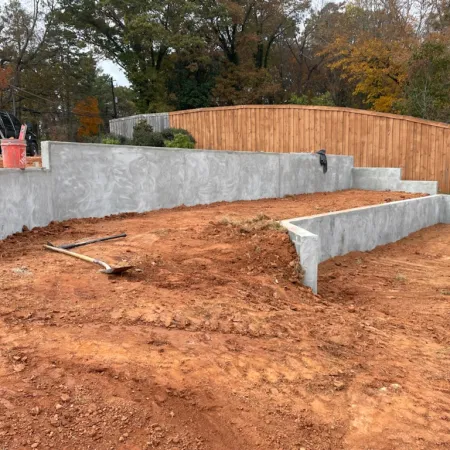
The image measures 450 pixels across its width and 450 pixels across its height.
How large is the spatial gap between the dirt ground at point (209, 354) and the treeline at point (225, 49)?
17.6 m

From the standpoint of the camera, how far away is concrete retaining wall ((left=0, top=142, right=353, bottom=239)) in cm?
611

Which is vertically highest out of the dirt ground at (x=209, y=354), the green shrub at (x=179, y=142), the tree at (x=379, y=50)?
the tree at (x=379, y=50)

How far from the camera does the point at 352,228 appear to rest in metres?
7.82

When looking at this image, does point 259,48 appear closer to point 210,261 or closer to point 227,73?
point 227,73

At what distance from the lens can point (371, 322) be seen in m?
4.50

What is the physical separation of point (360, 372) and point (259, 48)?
31.1m

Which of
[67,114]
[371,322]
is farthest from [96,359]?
[67,114]

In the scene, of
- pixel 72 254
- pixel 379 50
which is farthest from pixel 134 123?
pixel 72 254

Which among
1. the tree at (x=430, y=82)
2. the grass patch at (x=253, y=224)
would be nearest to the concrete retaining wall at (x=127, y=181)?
the grass patch at (x=253, y=224)

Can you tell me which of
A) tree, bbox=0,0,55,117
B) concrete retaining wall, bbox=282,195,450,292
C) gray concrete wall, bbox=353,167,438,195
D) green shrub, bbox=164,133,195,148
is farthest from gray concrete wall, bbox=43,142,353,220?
tree, bbox=0,0,55,117

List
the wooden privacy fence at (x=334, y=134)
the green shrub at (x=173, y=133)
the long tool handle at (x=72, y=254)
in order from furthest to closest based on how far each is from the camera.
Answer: the green shrub at (x=173, y=133)
the wooden privacy fence at (x=334, y=134)
the long tool handle at (x=72, y=254)

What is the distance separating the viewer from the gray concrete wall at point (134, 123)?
18406mm

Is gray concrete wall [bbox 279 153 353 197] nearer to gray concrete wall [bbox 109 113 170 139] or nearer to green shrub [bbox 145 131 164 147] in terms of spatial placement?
green shrub [bbox 145 131 164 147]

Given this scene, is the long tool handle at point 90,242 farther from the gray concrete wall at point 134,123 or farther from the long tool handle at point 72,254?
the gray concrete wall at point 134,123
